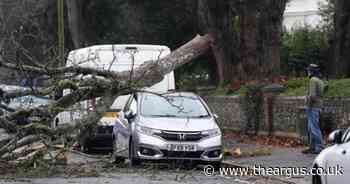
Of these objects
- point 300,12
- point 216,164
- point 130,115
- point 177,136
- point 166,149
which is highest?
point 300,12

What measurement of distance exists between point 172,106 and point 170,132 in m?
1.18

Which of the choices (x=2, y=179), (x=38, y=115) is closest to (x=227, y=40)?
(x=38, y=115)

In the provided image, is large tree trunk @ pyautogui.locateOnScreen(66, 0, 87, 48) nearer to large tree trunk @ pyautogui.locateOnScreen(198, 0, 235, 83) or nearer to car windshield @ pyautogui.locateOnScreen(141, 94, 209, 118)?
large tree trunk @ pyautogui.locateOnScreen(198, 0, 235, 83)

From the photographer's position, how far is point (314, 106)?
1903 centimetres

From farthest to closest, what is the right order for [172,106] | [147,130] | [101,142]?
[101,142] < [172,106] < [147,130]

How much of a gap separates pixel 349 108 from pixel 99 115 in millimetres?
6915

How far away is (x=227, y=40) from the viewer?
2956 cm

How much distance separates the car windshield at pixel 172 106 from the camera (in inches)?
716

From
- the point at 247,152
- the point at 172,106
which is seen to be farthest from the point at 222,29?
the point at 172,106

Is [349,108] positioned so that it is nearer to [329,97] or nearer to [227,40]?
[329,97]

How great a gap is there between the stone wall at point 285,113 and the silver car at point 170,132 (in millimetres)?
4283

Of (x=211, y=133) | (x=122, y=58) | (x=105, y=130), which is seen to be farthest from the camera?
(x=105, y=130)

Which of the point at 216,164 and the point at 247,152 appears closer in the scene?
the point at 216,164

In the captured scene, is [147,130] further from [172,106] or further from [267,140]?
[267,140]
